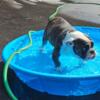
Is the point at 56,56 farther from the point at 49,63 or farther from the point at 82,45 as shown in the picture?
the point at 49,63

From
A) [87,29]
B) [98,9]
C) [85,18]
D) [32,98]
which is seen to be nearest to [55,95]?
[32,98]

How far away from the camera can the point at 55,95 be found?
4.18 meters

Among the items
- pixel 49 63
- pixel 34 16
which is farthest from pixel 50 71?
pixel 34 16

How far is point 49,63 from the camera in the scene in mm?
4766

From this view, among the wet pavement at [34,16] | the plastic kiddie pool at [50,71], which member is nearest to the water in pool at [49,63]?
the plastic kiddie pool at [50,71]

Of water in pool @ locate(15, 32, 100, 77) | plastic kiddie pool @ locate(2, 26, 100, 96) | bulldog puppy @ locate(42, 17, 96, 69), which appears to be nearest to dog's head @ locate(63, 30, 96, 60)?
bulldog puppy @ locate(42, 17, 96, 69)

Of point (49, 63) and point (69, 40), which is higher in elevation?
point (69, 40)

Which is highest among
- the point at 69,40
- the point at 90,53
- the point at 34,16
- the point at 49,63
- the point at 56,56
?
the point at 69,40

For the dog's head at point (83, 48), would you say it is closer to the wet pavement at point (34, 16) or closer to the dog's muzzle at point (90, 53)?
the dog's muzzle at point (90, 53)

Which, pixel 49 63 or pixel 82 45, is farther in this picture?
pixel 49 63

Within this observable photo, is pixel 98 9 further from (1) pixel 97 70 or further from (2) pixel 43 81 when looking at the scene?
(2) pixel 43 81

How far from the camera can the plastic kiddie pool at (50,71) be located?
12.5 ft

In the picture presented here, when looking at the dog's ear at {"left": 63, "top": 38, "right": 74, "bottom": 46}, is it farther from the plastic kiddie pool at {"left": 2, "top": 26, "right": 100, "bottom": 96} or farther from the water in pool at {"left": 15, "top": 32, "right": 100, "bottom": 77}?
the water in pool at {"left": 15, "top": 32, "right": 100, "bottom": 77}

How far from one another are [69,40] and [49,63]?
95 centimetres
